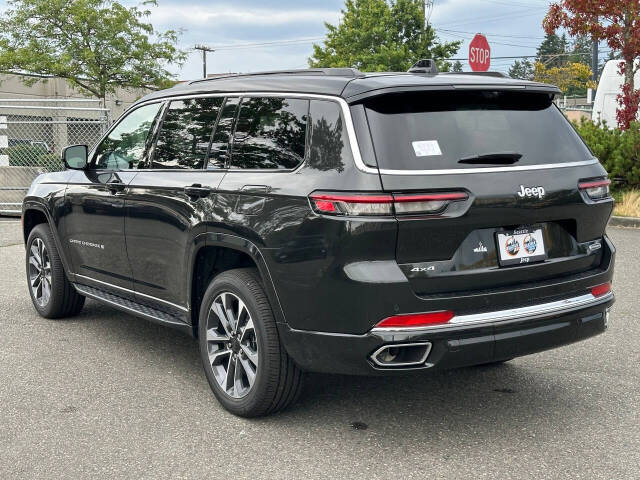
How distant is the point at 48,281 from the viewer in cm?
679

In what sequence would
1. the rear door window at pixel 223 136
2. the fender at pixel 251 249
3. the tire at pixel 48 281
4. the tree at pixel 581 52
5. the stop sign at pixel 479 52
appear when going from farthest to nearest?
the tree at pixel 581 52
the stop sign at pixel 479 52
the tire at pixel 48 281
the rear door window at pixel 223 136
the fender at pixel 251 249

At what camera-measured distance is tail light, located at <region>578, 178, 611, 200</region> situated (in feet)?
13.6

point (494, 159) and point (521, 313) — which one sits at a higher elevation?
point (494, 159)

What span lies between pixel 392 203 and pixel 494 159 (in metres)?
0.62

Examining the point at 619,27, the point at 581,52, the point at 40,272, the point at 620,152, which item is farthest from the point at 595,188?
the point at 581,52

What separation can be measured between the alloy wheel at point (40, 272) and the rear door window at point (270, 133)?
2880mm

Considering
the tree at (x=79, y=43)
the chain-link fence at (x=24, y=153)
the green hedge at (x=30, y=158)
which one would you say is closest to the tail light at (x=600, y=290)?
the chain-link fence at (x=24, y=153)

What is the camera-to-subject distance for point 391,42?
39.7 metres

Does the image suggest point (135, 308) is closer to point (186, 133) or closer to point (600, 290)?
point (186, 133)

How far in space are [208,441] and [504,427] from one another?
1548 millimetres

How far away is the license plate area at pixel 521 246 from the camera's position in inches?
152

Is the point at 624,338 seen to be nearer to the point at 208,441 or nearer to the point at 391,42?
the point at 208,441

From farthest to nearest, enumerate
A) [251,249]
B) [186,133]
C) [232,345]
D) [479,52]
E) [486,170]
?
[479,52], [186,133], [232,345], [251,249], [486,170]

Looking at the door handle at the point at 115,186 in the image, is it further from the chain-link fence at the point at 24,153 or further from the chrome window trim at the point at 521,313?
the chain-link fence at the point at 24,153
